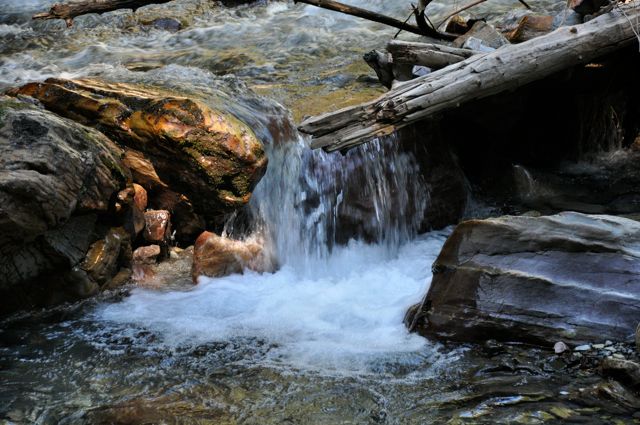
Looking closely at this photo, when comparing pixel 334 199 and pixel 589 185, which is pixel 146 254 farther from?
pixel 589 185

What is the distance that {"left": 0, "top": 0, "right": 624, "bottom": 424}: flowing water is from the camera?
13.2 feet

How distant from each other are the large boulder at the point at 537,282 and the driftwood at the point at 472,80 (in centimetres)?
110

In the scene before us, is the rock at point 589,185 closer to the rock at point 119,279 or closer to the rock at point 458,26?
the rock at point 458,26

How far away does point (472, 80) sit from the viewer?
5.95m

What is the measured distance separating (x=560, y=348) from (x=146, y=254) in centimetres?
370

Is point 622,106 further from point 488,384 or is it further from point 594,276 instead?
point 488,384

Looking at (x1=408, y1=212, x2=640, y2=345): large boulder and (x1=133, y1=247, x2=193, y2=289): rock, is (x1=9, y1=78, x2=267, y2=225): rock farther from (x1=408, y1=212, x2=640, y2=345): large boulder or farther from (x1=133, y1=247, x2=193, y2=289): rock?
(x1=408, y1=212, x2=640, y2=345): large boulder

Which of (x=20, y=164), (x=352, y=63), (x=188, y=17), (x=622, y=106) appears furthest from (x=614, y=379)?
(x=188, y=17)

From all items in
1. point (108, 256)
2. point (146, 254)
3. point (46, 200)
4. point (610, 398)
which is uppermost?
point (46, 200)

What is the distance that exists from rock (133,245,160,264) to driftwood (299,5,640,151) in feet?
6.45

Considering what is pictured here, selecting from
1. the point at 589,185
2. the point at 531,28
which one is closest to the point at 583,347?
the point at 589,185

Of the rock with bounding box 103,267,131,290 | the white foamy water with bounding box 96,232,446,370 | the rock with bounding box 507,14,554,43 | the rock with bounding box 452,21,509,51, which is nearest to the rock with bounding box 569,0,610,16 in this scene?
the rock with bounding box 452,21,509,51

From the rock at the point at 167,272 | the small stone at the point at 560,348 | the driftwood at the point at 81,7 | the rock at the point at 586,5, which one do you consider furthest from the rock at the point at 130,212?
the rock at the point at 586,5

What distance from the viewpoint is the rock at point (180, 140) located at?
626 centimetres
